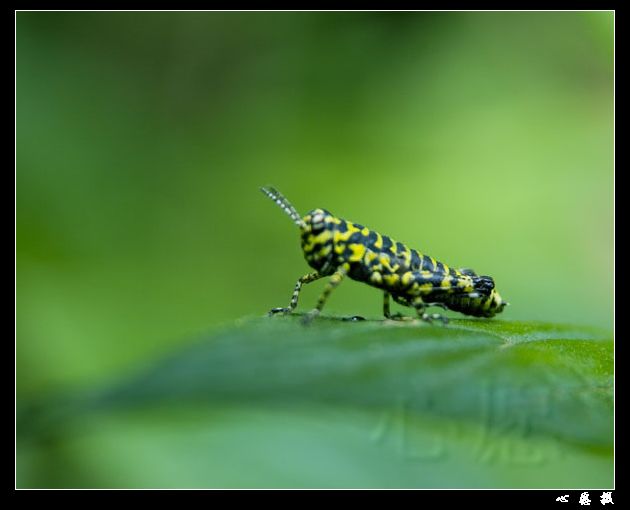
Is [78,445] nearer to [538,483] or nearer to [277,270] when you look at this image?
[538,483]

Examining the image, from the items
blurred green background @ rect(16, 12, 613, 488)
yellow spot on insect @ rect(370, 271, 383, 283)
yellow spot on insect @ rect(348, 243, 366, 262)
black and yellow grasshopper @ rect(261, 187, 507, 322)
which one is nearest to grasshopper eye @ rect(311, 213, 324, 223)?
black and yellow grasshopper @ rect(261, 187, 507, 322)

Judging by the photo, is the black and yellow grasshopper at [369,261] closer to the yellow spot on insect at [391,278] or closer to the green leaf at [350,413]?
the yellow spot on insect at [391,278]

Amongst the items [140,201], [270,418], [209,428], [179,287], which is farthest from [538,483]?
[140,201]

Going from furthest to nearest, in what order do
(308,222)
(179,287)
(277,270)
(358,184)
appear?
(358,184) < (277,270) < (179,287) < (308,222)

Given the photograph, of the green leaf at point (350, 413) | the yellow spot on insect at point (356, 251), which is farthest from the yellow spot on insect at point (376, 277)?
the green leaf at point (350, 413)

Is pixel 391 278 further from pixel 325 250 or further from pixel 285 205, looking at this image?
pixel 285 205
